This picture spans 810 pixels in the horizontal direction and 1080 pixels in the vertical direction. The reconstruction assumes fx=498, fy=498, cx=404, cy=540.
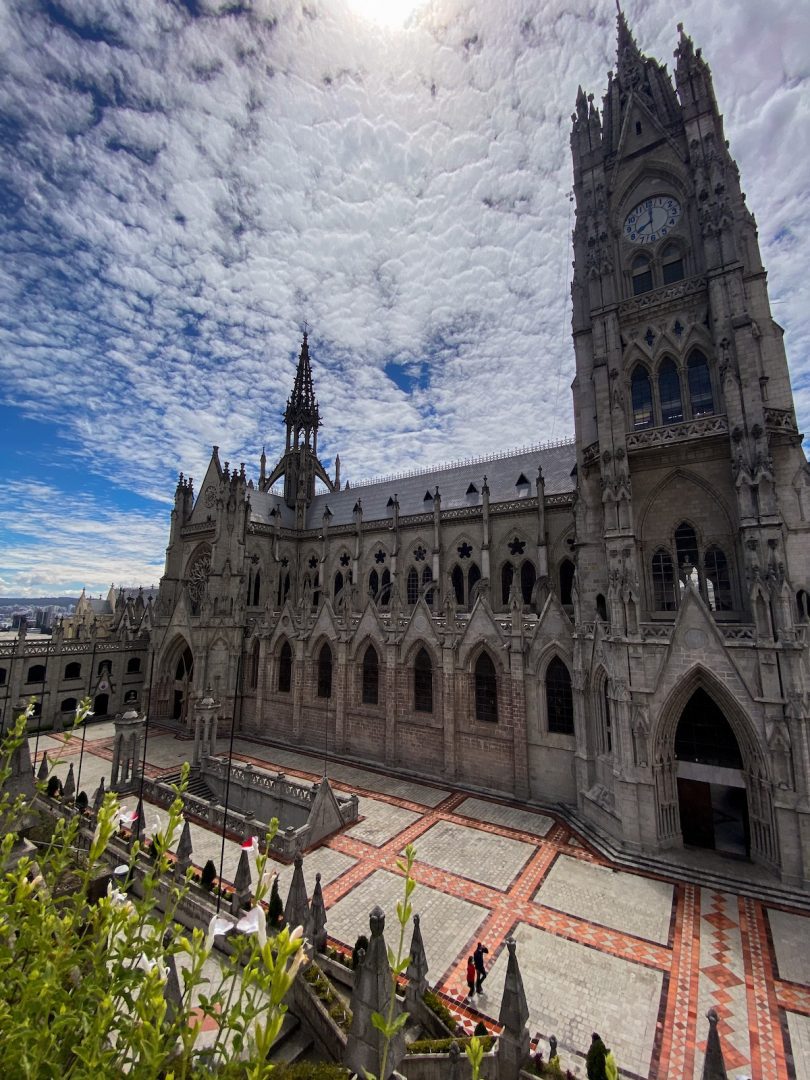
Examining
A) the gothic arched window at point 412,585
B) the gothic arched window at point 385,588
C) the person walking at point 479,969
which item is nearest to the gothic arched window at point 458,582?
the gothic arched window at point 412,585

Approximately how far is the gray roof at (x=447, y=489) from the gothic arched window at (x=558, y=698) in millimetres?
11557

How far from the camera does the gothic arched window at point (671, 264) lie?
23125mm

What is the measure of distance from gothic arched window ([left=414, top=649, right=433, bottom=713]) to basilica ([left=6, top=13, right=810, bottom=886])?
0.14m

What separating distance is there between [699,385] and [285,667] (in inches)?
1133

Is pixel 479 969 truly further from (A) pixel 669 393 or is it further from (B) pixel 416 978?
(A) pixel 669 393

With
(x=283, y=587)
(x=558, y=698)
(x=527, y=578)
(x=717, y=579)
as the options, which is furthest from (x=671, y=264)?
(x=283, y=587)

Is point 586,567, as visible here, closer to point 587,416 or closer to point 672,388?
point 587,416

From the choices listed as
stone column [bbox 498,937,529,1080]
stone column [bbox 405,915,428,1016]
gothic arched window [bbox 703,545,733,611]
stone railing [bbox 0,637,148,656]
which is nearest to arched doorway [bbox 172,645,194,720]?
stone railing [bbox 0,637,148,656]

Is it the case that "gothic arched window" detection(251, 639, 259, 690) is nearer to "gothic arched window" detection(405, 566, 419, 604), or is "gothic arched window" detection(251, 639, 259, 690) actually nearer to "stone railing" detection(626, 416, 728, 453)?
"gothic arched window" detection(405, 566, 419, 604)

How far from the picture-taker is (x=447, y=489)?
128 ft

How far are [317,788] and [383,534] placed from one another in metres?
21.6

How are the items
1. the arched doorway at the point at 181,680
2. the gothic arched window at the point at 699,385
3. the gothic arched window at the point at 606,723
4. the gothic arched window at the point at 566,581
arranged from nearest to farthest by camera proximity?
the gothic arched window at the point at 606,723 → the gothic arched window at the point at 699,385 → the gothic arched window at the point at 566,581 → the arched doorway at the point at 181,680

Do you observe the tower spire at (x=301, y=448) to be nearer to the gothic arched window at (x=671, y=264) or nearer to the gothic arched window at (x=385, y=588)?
the gothic arched window at (x=385, y=588)

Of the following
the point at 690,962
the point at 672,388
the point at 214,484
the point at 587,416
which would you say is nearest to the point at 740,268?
the point at 672,388
